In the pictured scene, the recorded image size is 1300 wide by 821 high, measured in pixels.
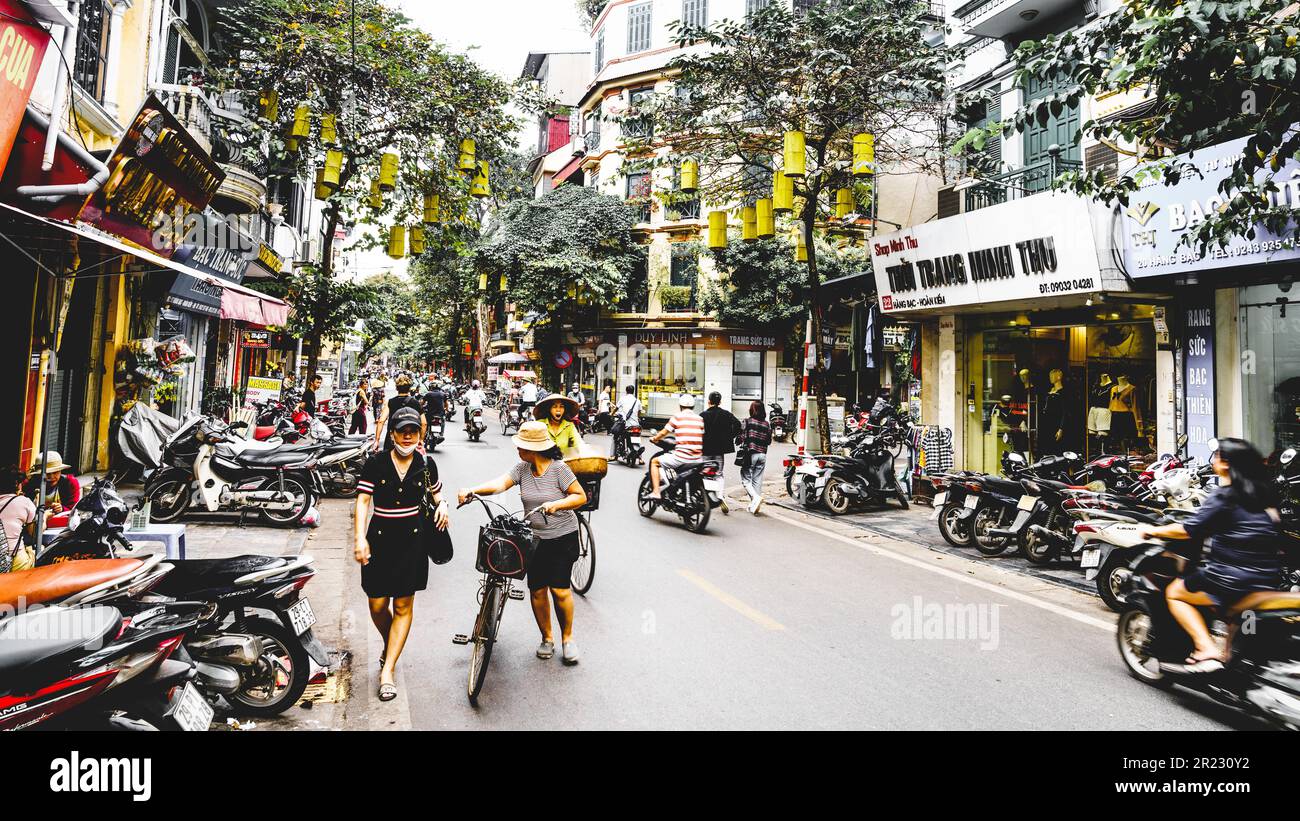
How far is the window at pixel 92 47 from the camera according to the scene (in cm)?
910

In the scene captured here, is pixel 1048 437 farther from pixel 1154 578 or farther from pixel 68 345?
pixel 68 345

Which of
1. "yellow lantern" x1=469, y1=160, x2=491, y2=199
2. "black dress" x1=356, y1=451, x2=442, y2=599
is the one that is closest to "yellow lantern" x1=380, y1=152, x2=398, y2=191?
"yellow lantern" x1=469, y1=160, x2=491, y2=199

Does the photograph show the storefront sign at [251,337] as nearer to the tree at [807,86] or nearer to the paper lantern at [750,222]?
the tree at [807,86]

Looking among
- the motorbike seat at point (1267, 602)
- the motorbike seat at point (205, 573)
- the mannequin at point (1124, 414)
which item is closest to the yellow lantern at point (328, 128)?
the motorbike seat at point (205, 573)

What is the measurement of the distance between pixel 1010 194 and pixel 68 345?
49.7 feet

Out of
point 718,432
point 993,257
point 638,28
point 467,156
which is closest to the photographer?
point 718,432

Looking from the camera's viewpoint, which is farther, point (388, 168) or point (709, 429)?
point (388, 168)

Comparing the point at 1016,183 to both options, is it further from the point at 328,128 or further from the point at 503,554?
the point at 503,554

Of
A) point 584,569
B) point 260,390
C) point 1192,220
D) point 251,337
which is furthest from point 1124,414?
point 251,337

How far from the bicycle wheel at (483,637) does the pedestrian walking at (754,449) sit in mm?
6473

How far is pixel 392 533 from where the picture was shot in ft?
14.4

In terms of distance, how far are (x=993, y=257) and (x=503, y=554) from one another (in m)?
9.76

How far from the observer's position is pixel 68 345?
1055 centimetres
